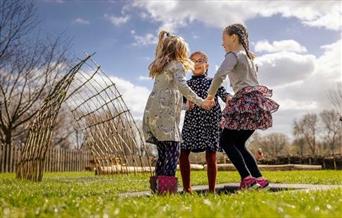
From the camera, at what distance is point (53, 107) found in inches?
405

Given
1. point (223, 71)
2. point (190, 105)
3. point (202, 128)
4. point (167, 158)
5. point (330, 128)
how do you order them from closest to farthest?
point (167, 158), point (223, 71), point (202, 128), point (190, 105), point (330, 128)

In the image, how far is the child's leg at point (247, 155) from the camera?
5.25 metres

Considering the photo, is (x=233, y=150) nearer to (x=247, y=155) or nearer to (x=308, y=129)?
(x=247, y=155)

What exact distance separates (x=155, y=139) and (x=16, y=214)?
2.70 metres

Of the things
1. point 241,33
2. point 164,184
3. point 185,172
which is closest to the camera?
point 164,184

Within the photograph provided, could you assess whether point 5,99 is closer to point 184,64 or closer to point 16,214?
point 184,64

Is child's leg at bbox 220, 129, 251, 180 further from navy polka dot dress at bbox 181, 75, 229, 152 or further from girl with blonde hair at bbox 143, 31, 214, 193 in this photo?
girl with blonde hair at bbox 143, 31, 214, 193

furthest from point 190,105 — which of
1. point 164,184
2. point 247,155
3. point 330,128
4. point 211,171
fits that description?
point 330,128

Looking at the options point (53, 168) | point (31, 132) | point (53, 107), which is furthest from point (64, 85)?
point (53, 168)

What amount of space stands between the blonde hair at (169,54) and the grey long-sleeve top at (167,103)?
2.7 inches

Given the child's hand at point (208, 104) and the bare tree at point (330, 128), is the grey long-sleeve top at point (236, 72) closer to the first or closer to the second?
the child's hand at point (208, 104)

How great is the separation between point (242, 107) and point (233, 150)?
50 centimetres

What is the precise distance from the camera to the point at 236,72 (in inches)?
212

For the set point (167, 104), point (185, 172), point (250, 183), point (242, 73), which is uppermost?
point (242, 73)
